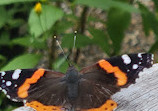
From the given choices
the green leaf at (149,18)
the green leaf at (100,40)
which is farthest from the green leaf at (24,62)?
the green leaf at (149,18)

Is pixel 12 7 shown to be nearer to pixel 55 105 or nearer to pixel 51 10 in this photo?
pixel 51 10

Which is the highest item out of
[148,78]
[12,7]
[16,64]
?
[12,7]

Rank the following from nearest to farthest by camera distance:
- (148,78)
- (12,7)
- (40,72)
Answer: (40,72)
(148,78)
(12,7)

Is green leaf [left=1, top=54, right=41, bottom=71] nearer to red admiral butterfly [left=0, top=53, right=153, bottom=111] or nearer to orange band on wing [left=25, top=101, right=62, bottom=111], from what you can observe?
red admiral butterfly [left=0, top=53, right=153, bottom=111]

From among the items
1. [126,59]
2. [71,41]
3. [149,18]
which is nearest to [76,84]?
[126,59]

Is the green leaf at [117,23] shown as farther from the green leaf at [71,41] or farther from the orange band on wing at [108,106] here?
the orange band on wing at [108,106]

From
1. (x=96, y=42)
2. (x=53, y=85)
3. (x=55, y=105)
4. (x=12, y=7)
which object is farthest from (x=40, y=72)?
(x=12, y=7)
